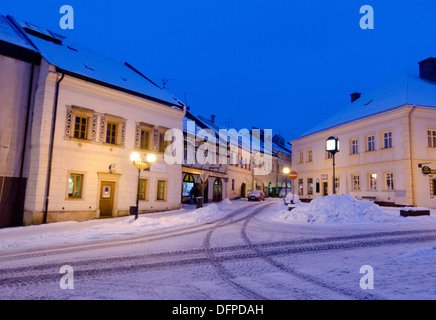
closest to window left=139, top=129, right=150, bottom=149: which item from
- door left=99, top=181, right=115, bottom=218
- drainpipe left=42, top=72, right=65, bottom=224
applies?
door left=99, top=181, right=115, bottom=218

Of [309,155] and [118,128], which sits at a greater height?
[309,155]

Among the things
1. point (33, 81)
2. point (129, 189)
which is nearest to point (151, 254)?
point (129, 189)

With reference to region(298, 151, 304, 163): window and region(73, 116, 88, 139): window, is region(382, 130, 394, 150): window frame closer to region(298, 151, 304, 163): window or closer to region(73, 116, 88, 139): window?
region(298, 151, 304, 163): window

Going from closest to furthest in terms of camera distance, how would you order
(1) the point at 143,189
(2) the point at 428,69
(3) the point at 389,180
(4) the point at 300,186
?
1. (1) the point at 143,189
2. (3) the point at 389,180
3. (2) the point at 428,69
4. (4) the point at 300,186

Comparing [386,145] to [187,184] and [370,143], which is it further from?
[187,184]

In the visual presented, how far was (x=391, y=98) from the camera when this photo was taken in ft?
89.7

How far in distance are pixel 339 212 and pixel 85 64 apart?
17712mm

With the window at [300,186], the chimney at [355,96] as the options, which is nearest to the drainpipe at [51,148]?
the window at [300,186]

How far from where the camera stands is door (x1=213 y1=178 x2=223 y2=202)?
35.4 meters

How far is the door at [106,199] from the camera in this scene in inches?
731

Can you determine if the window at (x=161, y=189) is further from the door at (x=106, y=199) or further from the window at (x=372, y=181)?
the window at (x=372, y=181)

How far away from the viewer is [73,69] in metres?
17.5

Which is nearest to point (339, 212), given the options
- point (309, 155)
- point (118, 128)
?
point (118, 128)

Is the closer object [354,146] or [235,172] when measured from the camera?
[354,146]
